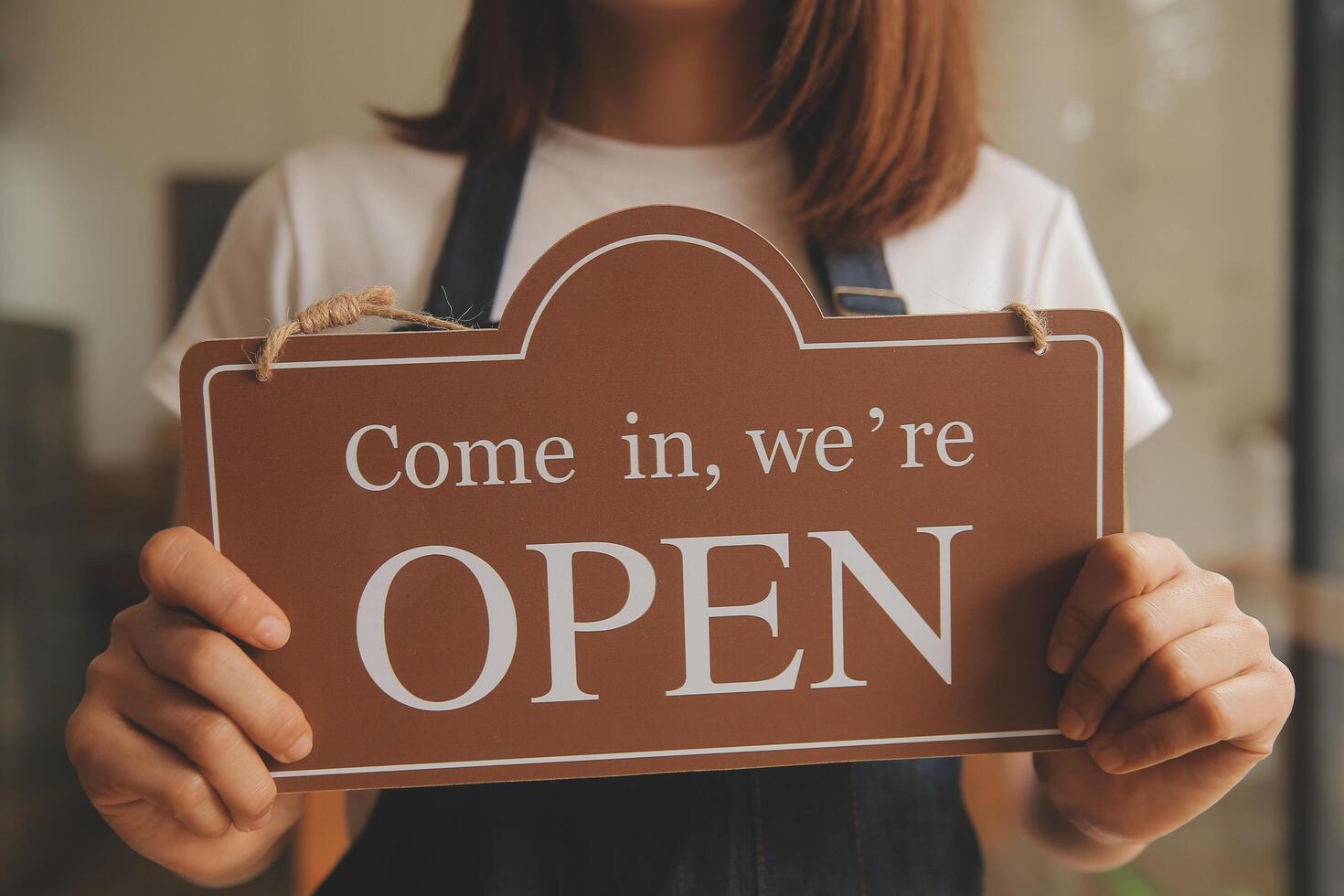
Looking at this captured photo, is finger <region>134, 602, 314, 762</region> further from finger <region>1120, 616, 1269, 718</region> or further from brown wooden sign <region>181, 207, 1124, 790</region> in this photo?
finger <region>1120, 616, 1269, 718</region>

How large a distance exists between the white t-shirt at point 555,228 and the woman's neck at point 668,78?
0.03 meters

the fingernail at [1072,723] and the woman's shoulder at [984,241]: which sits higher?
the woman's shoulder at [984,241]

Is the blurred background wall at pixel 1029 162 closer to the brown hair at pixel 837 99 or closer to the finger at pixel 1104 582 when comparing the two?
the brown hair at pixel 837 99

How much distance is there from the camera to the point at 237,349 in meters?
0.53

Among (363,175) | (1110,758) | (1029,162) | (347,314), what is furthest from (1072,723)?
(1029,162)

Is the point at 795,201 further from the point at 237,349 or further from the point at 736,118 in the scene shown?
the point at 237,349

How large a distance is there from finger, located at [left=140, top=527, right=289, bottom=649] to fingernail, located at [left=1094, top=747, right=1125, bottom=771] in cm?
49

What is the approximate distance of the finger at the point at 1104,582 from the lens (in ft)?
1.73

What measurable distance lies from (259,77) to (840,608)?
1934mm

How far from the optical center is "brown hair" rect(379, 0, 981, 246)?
732 mm

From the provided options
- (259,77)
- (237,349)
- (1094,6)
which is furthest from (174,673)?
(1094,6)

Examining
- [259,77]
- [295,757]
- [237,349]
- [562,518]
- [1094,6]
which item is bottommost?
[295,757]

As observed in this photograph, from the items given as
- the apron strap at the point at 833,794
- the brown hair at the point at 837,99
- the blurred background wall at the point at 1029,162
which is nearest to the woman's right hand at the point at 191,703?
the apron strap at the point at 833,794

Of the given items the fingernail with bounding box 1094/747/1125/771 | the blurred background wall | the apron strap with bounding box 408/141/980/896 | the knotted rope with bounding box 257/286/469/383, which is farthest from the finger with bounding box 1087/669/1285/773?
the blurred background wall
